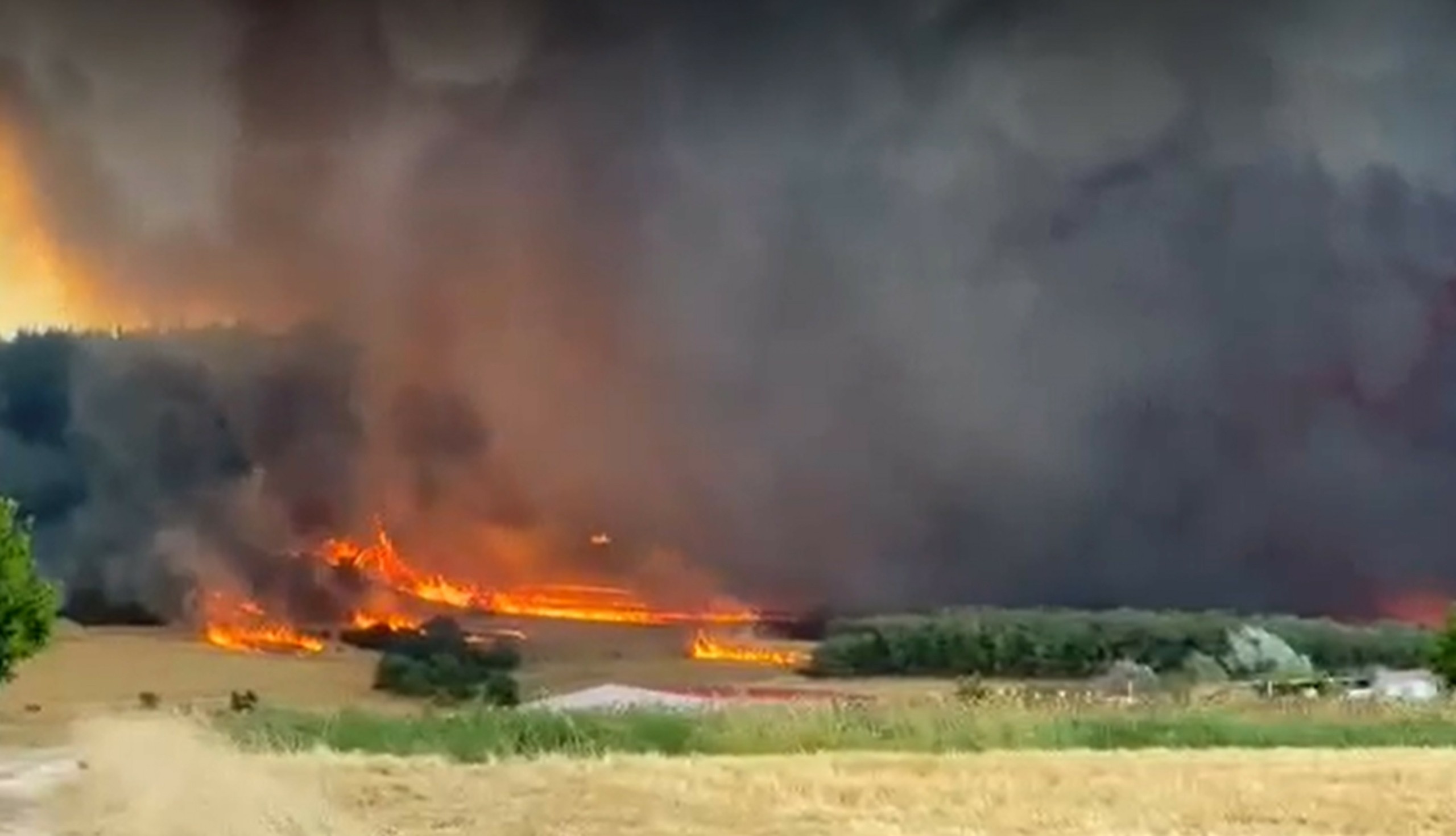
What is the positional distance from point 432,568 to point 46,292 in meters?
3.37

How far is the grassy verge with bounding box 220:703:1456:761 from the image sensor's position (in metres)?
15.3

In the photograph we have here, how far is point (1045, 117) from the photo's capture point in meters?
18.8

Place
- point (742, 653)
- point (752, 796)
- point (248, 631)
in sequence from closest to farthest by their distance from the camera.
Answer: point (752, 796)
point (248, 631)
point (742, 653)

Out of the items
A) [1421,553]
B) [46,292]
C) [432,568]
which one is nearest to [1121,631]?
[1421,553]

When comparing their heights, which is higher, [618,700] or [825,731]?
[618,700]

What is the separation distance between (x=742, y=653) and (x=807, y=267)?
276 centimetres

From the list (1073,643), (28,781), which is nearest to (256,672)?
(28,781)

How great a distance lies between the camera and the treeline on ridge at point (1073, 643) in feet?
60.3

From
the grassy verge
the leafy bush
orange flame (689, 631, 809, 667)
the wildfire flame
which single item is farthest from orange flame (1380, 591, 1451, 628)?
the wildfire flame

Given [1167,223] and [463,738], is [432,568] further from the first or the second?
[1167,223]

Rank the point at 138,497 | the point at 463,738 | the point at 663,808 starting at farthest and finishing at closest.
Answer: the point at 138,497, the point at 463,738, the point at 663,808

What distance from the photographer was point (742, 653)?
→ 18.4 meters

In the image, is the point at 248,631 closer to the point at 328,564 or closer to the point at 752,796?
the point at 328,564

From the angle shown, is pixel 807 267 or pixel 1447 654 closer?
pixel 1447 654
